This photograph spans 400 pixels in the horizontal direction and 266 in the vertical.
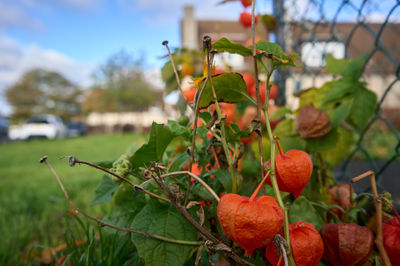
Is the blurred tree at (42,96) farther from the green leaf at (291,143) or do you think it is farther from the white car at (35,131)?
the green leaf at (291,143)

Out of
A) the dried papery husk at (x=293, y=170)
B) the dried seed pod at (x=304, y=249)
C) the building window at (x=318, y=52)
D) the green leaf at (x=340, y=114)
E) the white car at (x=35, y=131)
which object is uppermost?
the building window at (x=318, y=52)

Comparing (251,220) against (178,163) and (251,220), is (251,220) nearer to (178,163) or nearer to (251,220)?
(251,220)

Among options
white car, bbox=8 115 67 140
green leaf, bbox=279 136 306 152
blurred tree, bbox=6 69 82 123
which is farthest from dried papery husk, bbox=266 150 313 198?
blurred tree, bbox=6 69 82 123

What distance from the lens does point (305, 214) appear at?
0.58m

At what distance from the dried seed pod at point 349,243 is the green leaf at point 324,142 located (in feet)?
1.00

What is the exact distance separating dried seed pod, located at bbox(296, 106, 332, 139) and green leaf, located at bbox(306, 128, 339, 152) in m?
0.03

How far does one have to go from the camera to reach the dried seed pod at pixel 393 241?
470 millimetres

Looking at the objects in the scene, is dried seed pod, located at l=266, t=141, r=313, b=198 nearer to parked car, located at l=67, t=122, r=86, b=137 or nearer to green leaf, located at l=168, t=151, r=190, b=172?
green leaf, located at l=168, t=151, r=190, b=172

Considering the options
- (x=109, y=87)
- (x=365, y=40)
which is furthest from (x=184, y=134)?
(x=109, y=87)

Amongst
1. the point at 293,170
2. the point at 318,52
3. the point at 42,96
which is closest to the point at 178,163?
the point at 293,170

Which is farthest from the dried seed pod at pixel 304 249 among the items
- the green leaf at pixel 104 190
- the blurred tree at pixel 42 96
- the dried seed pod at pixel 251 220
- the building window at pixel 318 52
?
the blurred tree at pixel 42 96

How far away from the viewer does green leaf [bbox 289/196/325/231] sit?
57 cm

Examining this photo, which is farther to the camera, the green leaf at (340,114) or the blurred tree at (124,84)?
the blurred tree at (124,84)

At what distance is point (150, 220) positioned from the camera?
0.54m
